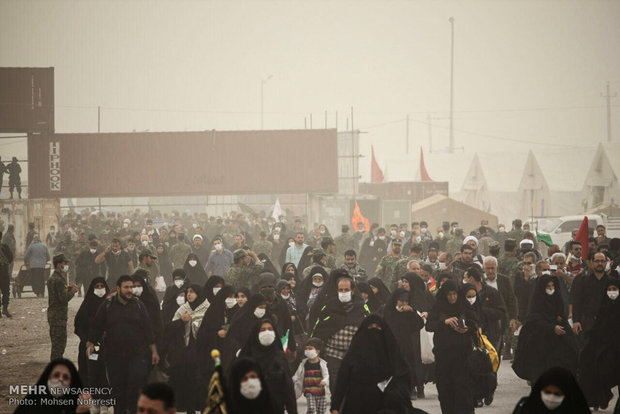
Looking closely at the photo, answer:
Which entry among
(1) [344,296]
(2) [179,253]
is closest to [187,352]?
(1) [344,296]

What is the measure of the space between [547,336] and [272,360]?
4.25 meters

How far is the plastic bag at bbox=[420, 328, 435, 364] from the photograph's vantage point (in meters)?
11.6

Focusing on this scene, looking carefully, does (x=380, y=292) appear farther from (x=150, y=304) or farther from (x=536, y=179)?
(x=536, y=179)

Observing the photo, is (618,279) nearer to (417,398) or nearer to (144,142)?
(417,398)

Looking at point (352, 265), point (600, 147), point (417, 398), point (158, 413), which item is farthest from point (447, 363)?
point (600, 147)

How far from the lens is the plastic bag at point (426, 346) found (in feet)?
38.0

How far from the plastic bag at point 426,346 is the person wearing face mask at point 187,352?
2.60 meters

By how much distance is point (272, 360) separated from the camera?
27.9 feet

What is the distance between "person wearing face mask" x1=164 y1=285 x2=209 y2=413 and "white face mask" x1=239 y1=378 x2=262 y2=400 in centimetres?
385

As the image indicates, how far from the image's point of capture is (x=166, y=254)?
22297mm

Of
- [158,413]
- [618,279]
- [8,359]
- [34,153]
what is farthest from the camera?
[34,153]

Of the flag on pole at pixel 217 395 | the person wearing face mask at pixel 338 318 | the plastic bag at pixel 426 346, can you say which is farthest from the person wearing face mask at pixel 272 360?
the plastic bag at pixel 426 346

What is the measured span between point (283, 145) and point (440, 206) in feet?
25.4

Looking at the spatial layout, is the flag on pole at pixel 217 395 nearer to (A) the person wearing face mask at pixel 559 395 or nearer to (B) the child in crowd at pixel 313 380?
(A) the person wearing face mask at pixel 559 395
